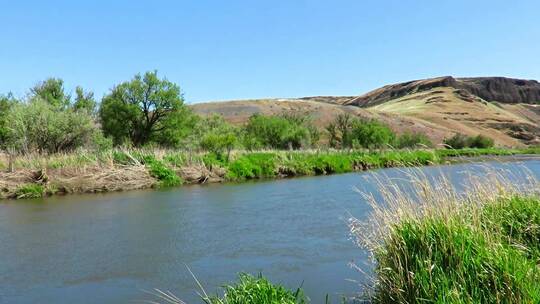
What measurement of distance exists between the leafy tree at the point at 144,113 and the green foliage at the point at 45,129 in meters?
8.94

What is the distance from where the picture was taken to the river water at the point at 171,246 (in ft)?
30.5

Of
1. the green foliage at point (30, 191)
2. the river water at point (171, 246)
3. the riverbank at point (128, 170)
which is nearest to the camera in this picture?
the river water at point (171, 246)

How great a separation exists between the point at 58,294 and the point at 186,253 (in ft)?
11.5

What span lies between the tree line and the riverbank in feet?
8.74

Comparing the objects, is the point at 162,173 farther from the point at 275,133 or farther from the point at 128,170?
the point at 275,133

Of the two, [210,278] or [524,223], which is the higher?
[524,223]

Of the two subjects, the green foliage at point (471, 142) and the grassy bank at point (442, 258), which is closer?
the grassy bank at point (442, 258)

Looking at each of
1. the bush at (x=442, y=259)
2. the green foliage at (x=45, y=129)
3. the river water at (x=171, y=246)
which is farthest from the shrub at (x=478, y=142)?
the bush at (x=442, y=259)

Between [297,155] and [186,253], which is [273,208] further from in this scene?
[297,155]

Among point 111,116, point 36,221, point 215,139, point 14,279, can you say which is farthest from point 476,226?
point 111,116

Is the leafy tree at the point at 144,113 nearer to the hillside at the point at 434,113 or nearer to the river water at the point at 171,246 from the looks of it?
the river water at the point at 171,246

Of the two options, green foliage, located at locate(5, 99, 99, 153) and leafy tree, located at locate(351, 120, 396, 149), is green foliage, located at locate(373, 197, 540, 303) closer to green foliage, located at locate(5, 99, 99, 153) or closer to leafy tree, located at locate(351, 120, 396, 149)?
green foliage, located at locate(5, 99, 99, 153)

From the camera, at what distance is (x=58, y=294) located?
9.05 meters

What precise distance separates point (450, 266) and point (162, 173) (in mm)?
25487
